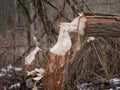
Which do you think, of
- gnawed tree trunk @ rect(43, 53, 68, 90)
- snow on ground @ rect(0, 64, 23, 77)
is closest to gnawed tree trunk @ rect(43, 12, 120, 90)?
gnawed tree trunk @ rect(43, 53, 68, 90)

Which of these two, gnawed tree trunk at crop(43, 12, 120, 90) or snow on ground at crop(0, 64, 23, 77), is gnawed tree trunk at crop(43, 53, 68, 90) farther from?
snow on ground at crop(0, 64, 23, 77)

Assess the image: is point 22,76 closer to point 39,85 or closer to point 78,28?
point 39,85

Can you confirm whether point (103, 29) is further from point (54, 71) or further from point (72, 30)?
point (54, 71)

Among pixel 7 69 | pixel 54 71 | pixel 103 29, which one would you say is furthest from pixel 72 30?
pixel 7 69

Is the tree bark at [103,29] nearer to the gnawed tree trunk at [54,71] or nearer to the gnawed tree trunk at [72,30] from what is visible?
the gnawed tree trunk at [72,30]

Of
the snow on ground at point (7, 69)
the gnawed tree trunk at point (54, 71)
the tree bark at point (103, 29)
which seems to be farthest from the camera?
the snow on ground at point (7, 69)

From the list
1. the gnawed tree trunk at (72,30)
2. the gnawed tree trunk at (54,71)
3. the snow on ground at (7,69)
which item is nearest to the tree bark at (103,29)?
the gnawed tree trunk at (72,30)

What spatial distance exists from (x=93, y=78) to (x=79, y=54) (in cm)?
65

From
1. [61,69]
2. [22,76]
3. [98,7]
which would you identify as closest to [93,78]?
[22,76]

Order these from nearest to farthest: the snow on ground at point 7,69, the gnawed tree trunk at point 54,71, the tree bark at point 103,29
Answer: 1. the tree bark at point 103,29
2. the gnawed tree trunk at point 54,71
3. the snow on ground at point 7,69

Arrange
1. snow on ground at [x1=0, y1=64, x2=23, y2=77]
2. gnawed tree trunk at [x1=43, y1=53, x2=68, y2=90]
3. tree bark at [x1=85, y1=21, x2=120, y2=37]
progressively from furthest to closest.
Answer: snow on ground at [x1=0, y1=64, x2=23, y2=77] < gnawed tree trunk at [x1=43, y1=53, x2=68, y2=90] < tree bark at [x1=85, y1=21, x2=120, y2=37]

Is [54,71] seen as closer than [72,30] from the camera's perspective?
No

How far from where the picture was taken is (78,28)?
129 inches

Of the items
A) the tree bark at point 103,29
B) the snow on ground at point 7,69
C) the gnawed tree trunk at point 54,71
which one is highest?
the tree bark at point 103,29
